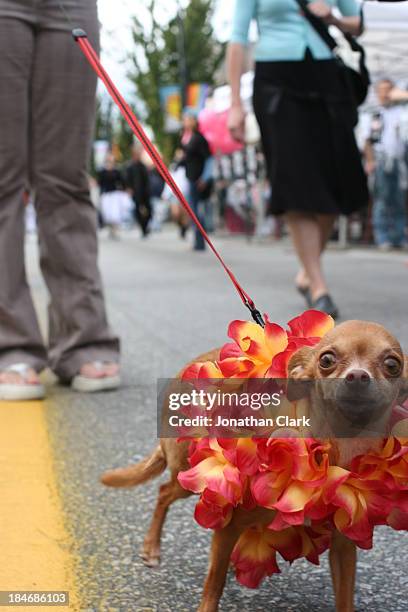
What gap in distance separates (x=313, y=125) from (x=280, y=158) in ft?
0.77

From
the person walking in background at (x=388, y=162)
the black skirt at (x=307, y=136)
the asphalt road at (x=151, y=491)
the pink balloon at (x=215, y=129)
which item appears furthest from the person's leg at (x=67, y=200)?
the pink balloon at (x=215, y=129)

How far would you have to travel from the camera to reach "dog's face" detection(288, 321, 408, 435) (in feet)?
4.69

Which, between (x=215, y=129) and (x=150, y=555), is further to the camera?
(x=215, y=129)

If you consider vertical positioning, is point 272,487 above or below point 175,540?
above

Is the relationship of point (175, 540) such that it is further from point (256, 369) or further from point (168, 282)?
point (168, 282)

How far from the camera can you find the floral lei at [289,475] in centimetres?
148

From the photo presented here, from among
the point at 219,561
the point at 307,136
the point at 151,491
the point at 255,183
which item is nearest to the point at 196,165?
the point at 255,183

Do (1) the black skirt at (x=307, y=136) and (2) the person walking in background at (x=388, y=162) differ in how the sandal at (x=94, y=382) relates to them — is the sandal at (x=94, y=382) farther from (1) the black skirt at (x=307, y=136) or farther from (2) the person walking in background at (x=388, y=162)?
(2) the person walking in background at (x=388, y=162)

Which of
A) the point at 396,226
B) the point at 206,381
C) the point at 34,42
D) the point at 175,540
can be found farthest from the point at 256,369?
the point at 396,226

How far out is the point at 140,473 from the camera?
1.97 m

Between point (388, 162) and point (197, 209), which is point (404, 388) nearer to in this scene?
point (388, 162)

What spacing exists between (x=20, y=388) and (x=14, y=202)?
24.3 inches

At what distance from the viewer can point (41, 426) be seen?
2.98 metres

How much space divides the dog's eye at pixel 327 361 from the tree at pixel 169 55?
3661cm
